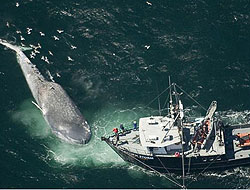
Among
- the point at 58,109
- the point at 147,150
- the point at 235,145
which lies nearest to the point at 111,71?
the point at 58,109

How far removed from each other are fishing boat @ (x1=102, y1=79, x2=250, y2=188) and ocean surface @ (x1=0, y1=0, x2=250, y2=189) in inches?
94.9

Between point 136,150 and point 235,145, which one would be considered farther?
point 235,145

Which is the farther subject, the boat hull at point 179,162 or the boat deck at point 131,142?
the boat deck at point 131,142

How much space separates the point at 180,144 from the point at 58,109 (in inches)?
933

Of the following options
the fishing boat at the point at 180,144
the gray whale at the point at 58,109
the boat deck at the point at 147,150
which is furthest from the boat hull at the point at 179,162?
the gray whale at the point at 58,109

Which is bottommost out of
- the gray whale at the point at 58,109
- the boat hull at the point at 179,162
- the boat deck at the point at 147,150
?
the boat hull at the point at 179,162

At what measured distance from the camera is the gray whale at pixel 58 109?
373 ft

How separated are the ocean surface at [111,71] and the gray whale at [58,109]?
1.46 metres

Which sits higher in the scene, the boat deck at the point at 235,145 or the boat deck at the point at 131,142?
the boat deck at the point at 131,142

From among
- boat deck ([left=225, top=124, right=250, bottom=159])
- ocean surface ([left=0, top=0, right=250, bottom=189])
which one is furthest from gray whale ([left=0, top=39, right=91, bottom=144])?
boat deck ([left=225, top=124, right=250, bottom=159])

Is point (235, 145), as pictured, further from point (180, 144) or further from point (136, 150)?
point (136, 150)

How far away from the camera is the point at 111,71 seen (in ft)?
409

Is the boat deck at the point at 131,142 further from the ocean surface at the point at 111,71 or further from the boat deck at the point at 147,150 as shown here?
the ocean surface at the point at 111,71

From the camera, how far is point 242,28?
130500mm
